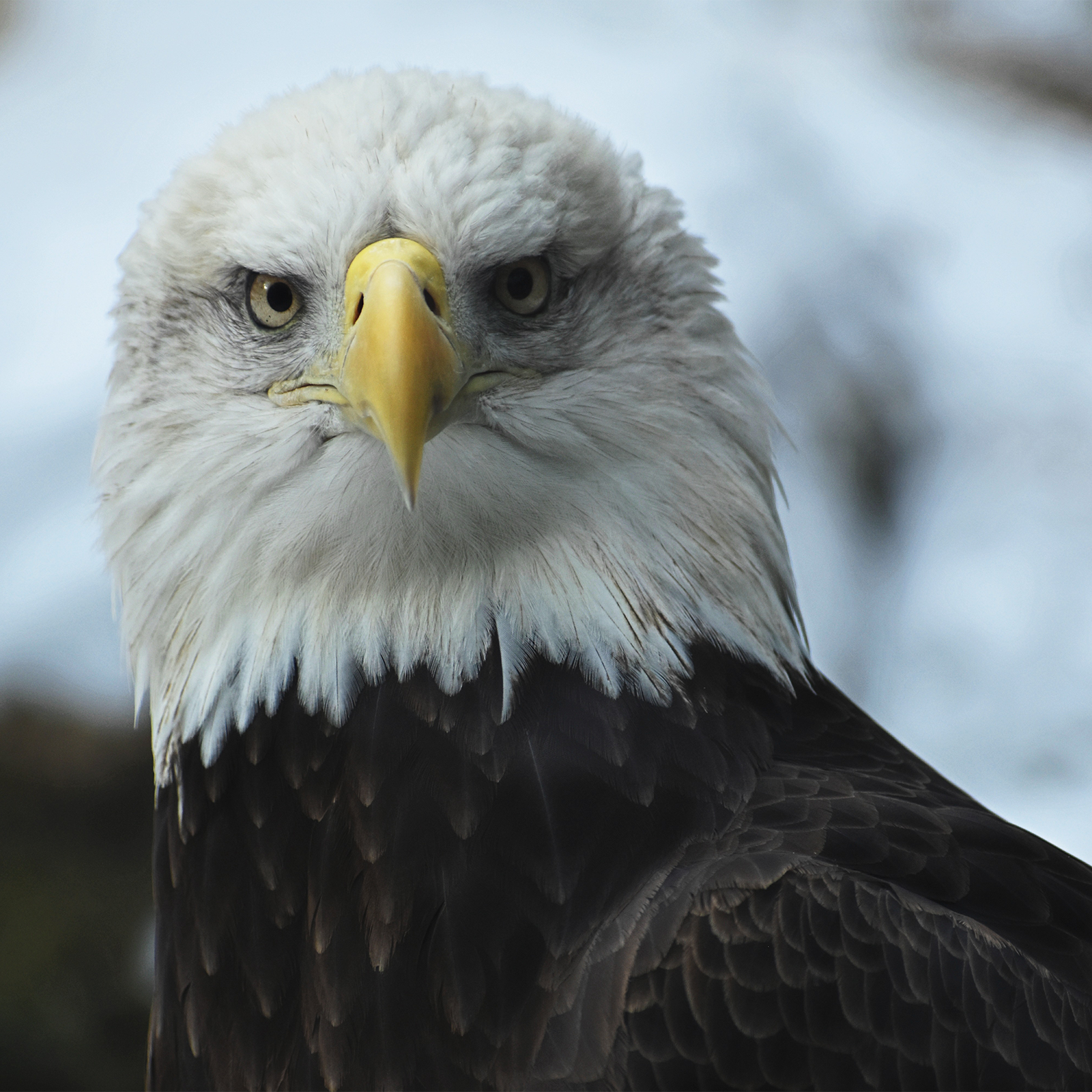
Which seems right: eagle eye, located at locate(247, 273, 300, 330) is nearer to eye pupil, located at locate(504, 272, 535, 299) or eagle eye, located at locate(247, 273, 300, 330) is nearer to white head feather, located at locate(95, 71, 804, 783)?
white head feather, located at locate(95, 71, 804, 783)

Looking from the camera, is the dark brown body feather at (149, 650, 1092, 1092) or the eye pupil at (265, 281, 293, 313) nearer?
the dark brown body feather at (149, 650, 1092, 1092)

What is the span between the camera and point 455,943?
5.43 ft

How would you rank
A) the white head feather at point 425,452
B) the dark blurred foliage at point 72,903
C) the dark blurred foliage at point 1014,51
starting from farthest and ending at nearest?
the dark blurred foliage at point 1014,51 → the dark blurred foliage at point 72,903 → the white head feather at point 425,452

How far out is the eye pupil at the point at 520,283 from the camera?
186 centimetres

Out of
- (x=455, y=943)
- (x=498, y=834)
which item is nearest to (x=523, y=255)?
(x=498, y=834)

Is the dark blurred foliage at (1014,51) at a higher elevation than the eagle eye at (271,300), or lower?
higher

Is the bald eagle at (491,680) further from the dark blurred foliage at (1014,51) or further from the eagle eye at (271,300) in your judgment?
the dark blurred foliage at (1014,51)

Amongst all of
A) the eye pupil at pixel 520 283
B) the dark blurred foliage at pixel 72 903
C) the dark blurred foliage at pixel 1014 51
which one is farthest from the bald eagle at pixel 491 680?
the dark blurred foliage at pixel 1014 51

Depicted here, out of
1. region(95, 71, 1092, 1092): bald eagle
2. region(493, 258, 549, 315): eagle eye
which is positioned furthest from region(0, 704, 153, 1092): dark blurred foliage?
region(493, 258, 549, 315): eagle eye

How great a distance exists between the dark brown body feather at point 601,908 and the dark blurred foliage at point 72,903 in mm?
2426

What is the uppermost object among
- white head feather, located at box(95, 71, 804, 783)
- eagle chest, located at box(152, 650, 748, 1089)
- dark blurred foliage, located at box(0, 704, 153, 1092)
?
white head feather, located at box(95, 71, 804, 783)

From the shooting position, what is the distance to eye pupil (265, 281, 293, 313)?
1848 millimetres

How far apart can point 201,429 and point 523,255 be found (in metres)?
0.59

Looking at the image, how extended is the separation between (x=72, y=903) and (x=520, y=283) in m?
3.37
